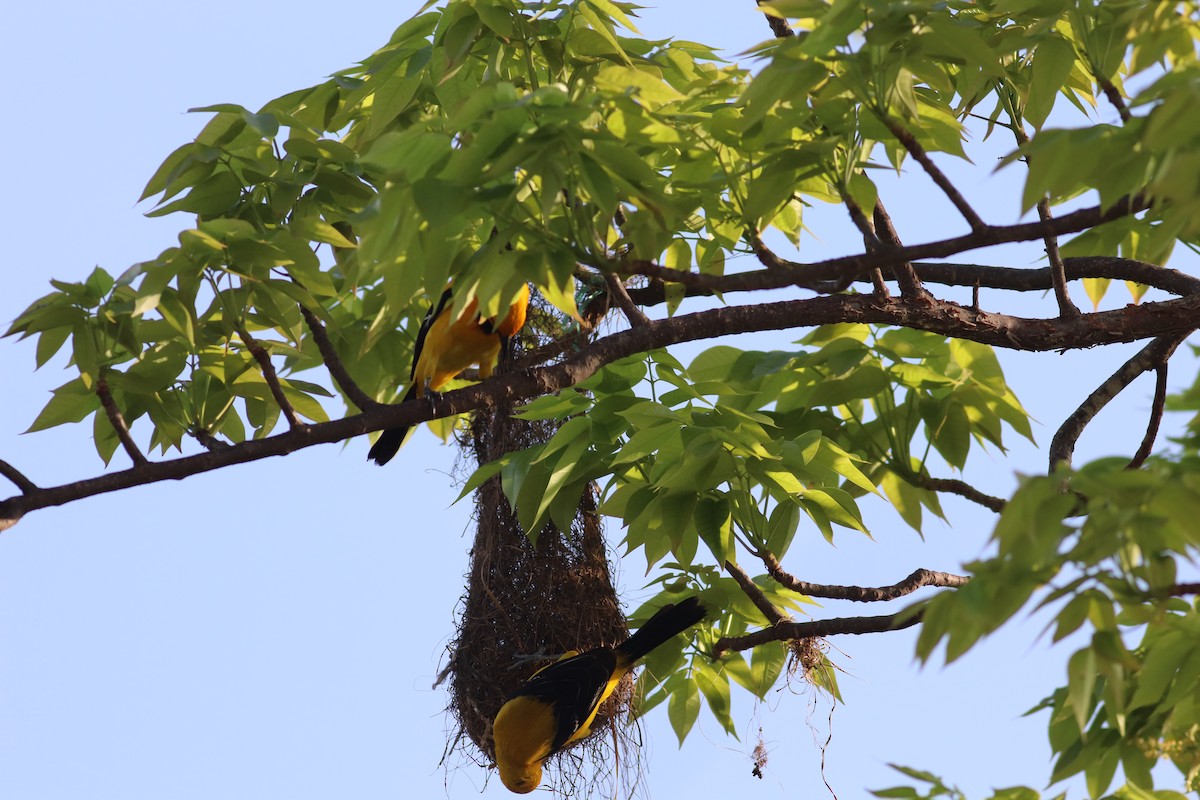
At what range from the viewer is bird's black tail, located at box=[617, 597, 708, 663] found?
11.5ft

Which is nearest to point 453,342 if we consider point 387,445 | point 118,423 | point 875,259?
point 387,445

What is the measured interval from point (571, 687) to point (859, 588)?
950 mm

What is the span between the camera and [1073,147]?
1.58 meters

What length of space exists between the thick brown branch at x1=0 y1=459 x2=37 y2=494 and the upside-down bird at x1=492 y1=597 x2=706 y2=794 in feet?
5.53

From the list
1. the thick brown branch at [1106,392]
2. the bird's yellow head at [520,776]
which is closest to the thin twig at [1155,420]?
the thick brown branch at [1106,392]

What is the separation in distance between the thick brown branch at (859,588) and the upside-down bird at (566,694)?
1.73ft

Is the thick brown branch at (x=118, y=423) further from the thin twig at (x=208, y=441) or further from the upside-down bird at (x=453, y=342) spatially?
the upside-down bird at (x=453, y=342)

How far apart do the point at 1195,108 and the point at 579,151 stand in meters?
0.80

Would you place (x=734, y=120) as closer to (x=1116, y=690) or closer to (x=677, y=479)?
(x=677, y=479)

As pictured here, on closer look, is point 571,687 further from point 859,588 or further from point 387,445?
point 387,445

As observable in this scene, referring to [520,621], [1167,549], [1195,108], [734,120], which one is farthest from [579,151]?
[520,621]

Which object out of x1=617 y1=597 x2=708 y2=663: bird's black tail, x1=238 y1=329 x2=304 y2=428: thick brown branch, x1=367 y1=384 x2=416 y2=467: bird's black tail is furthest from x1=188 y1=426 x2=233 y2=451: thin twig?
x1=367 y1=384 x2=416 y2=467: bird's black tail

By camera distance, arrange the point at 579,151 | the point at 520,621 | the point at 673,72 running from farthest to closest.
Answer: the point at 520,621 → the point at 673,72 → the point at 579,151

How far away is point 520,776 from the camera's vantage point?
3730 millimetres
